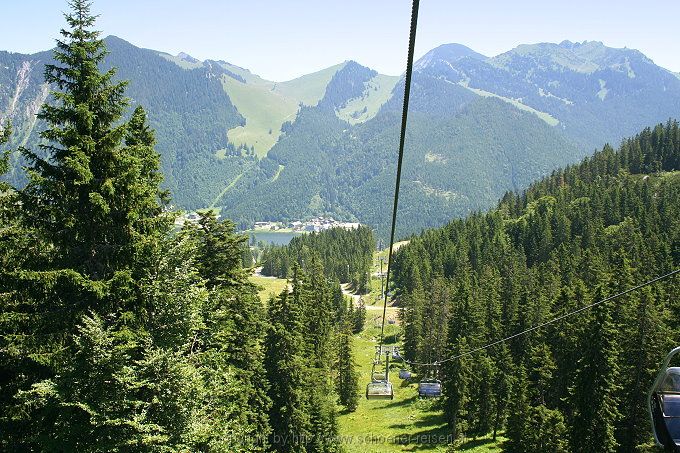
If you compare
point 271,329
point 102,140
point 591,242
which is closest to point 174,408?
point 102,140

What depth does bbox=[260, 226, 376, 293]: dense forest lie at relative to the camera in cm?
16375

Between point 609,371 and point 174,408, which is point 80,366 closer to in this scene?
point 174,408

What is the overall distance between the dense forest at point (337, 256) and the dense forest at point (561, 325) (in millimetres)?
29538

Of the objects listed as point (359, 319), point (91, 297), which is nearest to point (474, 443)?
point (91, 297)

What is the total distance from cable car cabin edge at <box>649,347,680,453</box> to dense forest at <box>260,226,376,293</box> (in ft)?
489

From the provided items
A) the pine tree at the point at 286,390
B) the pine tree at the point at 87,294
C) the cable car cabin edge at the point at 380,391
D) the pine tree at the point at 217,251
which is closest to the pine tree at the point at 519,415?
the cable car cabin edge at the point at 380,391

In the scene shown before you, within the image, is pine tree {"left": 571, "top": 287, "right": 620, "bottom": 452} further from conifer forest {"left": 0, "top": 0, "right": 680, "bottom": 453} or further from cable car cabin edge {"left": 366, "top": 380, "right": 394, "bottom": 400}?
cable car cabin edge {"left": 366, "top": 380, "right": 394, "bottom": 400}

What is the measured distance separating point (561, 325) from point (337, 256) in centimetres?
12575

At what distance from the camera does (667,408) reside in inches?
331

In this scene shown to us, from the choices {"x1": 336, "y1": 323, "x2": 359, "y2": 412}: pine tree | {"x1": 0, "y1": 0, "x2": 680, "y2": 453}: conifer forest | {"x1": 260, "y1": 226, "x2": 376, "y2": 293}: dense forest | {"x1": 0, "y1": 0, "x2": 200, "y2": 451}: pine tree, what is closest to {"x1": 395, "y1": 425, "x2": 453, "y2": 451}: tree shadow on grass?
{"x1": 0, "y1": 0, "x2": 680, "y2": 453}: conifer forest

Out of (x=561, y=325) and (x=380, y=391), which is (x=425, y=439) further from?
(x=380, y=391)

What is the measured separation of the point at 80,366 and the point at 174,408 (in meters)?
3.01

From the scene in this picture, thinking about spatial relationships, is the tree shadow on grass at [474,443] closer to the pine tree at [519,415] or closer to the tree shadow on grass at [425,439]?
the tree shadow on grass at [425,439]

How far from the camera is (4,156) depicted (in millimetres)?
16828
